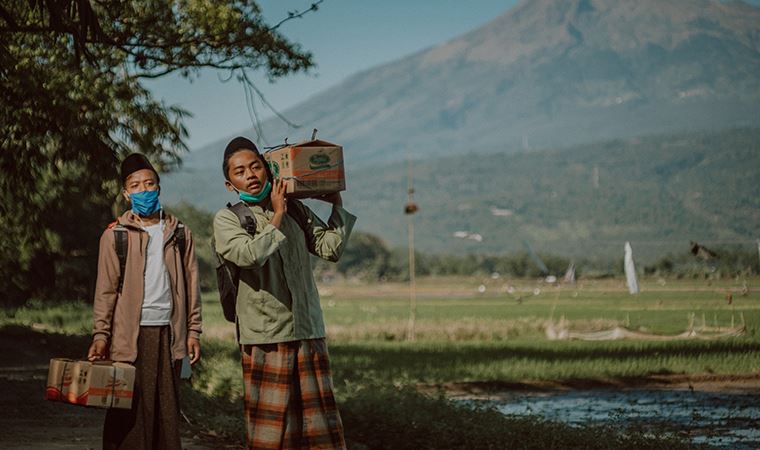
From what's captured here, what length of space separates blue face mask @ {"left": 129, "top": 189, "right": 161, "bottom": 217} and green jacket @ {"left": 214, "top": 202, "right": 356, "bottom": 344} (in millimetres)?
464

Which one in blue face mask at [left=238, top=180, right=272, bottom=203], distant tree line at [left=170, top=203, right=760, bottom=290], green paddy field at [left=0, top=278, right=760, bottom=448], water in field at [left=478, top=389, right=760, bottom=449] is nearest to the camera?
blue face mask at [left=238, top=180, right=272, bottom=203]

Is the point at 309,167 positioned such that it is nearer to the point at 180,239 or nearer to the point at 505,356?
the point at 180,239

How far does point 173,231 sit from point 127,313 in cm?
50

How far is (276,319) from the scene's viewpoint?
20.9ft

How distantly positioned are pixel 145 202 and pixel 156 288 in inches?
18.1

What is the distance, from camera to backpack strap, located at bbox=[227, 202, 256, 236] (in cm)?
644

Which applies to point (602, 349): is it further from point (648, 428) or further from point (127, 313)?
point (127, 313)

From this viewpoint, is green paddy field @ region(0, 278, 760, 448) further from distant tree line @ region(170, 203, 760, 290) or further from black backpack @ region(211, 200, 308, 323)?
black backpack @ region(211, 200, 308, 323)

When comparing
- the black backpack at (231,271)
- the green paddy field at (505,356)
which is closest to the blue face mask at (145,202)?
the black backpack at (231,271)

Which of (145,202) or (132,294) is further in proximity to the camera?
(145,202)

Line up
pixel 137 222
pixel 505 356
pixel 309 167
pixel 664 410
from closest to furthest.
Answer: pixel 309 167 < pixel 137 222 < pixel 664 410 < pixel 505 356

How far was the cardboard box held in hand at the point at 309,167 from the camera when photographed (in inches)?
257

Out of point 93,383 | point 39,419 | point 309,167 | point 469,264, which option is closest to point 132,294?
point 93,383

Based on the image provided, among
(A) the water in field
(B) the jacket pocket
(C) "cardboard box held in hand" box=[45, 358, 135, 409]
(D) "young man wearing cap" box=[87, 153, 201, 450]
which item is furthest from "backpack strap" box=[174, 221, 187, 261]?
(A) the water in field
